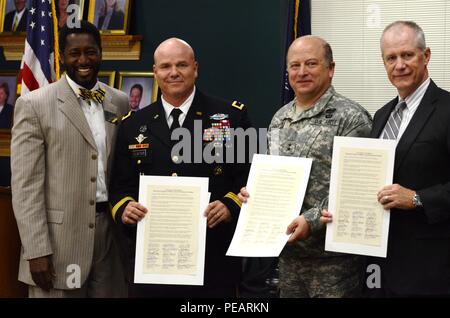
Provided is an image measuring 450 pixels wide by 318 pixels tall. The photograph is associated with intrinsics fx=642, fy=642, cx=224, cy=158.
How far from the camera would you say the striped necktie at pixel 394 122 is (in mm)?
3045

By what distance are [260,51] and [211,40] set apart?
18.6 inches

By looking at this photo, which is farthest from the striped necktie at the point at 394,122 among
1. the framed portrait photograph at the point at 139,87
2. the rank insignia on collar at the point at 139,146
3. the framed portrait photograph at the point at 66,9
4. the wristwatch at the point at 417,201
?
the framed portrait photograph at the point at 66,9

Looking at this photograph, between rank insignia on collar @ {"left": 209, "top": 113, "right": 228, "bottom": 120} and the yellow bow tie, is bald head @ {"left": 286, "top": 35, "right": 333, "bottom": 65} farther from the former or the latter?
the yellow bow tie

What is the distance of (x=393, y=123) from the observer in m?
3.08

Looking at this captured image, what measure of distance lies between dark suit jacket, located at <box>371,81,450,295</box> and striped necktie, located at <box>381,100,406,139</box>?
0.10 metres

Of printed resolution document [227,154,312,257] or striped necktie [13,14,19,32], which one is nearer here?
printed resolution document [227,154,312,257]

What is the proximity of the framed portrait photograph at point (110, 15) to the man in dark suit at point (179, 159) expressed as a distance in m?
2.61

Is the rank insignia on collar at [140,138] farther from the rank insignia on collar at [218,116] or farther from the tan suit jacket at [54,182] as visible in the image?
the rank insignia on collar at [218,116]

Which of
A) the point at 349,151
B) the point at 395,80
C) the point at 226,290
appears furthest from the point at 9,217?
the point at 395,80

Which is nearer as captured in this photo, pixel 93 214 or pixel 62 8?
pixel 93 214

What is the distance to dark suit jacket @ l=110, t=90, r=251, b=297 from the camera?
11.1 feet

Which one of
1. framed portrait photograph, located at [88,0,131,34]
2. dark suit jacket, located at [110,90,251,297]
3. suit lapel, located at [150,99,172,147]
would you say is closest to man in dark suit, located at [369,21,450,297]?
dark suit jacket, located at [110,90,251,297]

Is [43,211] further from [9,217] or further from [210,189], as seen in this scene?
[210,189]

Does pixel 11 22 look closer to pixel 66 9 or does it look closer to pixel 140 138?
pixel 66 9
